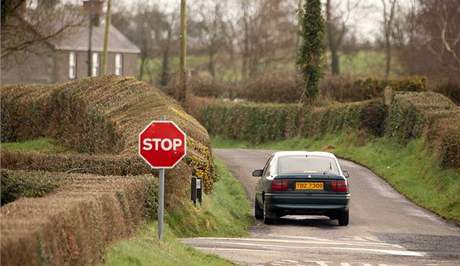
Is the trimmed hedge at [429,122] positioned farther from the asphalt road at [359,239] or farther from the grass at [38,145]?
the grass at [38,145]

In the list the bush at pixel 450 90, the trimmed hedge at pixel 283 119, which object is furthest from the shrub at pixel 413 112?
the bush at pixel 450 90

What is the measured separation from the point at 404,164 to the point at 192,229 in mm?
18834

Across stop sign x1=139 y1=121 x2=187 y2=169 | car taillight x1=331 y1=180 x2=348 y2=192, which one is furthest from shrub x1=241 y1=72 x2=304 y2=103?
stop sign x1=139 y1=121 x2=187 y2=169

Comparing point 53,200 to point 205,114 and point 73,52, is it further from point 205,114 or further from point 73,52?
point 73,52

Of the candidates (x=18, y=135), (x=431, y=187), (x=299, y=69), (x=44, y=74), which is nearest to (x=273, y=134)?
(x=299, y=69)

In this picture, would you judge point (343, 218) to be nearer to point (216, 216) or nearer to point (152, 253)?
point (216, 216)

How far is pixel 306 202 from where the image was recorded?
2562cm

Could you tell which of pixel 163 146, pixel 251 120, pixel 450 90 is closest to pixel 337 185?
pixel 163 146

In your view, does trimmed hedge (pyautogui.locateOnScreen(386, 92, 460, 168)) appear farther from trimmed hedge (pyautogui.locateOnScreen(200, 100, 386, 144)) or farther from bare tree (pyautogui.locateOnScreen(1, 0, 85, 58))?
bare tree (pyautogui.locateOnScreen(1, 0, 85, 58))

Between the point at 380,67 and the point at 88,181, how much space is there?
81.5m

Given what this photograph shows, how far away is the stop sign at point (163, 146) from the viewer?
1703 cm

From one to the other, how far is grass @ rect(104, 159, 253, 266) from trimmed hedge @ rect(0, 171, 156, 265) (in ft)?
0.89

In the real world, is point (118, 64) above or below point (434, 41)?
below

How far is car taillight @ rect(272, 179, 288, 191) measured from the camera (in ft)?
84.4
